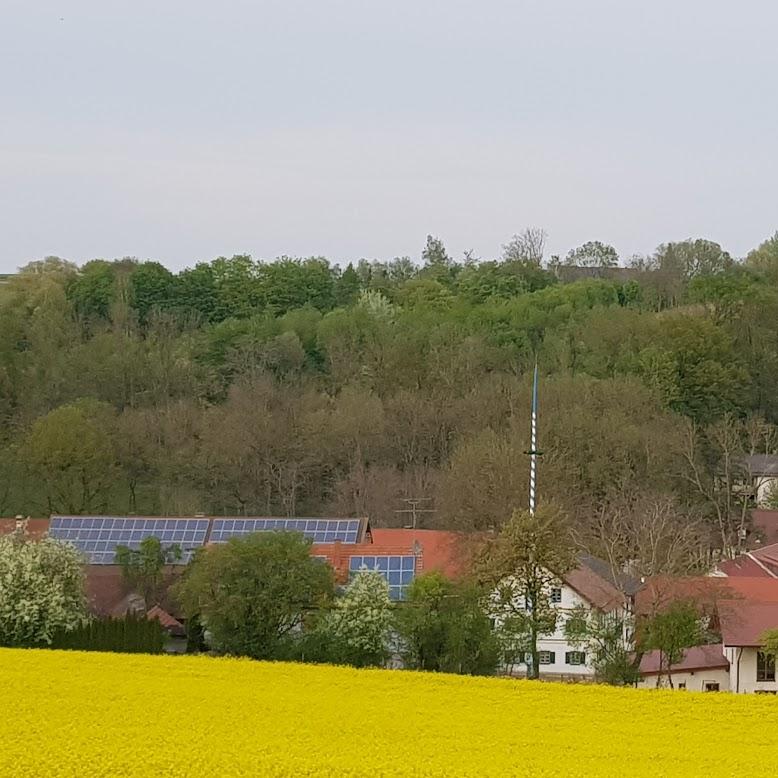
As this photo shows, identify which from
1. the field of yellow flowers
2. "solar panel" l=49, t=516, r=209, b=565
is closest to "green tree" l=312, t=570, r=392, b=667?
the field of yellow flowers

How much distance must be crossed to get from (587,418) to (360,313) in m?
35.4

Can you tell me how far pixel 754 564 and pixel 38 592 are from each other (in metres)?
34.2

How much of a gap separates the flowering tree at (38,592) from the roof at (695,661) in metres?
17.7

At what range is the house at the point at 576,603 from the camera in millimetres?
47094

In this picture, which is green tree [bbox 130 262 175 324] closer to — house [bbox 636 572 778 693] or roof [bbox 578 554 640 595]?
roof [bbox 578 554 640 595]

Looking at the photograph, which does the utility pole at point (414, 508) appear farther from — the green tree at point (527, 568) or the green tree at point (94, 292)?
Result: the green tree at point (94, 292)

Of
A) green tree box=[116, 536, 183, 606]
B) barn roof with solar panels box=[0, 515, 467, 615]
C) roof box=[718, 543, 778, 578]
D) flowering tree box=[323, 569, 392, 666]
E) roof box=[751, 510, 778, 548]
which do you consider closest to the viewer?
flowering tree box=[323, 569, 392, 666]

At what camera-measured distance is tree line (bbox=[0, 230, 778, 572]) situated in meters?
71.9

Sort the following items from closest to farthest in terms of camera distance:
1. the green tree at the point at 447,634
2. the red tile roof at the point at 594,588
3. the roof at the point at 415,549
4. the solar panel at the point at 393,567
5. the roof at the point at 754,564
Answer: the green tree at the point at 447,634, the red tile roof at the point at 594,588, the solar panel at the point at 393,567, the roof at the point at 415,549, the roof at the point at 754,564

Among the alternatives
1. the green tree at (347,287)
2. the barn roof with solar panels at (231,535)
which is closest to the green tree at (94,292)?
the green tree at (347,287)

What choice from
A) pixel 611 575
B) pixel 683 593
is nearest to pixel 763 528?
pixel 611 575

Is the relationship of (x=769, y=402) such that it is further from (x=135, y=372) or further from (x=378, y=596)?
(x=378, y=596)

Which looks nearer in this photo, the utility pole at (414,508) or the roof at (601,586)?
the roof at (601,586)

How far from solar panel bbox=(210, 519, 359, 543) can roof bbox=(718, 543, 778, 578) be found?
16227mm
